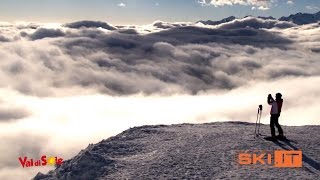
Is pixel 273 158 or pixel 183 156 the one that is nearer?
pixel 273 158

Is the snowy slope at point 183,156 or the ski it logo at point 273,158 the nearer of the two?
the snowy slope at point 183,156

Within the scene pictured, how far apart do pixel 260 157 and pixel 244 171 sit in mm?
1639

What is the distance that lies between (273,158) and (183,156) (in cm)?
381

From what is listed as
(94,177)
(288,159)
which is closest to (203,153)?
(288,159)

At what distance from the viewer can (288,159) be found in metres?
17.2

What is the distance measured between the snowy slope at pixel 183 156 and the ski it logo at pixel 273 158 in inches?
12.7

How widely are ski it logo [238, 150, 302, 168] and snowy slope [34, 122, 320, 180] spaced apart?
32 centimetres

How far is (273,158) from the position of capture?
17.5 metres

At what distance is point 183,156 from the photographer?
1816cm

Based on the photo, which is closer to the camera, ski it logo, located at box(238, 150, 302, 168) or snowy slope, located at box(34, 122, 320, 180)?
snowy slope, located at box(34, 122, 320, 180)

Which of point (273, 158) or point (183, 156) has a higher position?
point (273, 158)

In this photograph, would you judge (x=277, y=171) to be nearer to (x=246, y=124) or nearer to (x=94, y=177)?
(x=94, y=177)

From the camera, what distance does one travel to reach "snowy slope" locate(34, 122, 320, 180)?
16.4m

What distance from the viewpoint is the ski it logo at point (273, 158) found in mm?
16952
